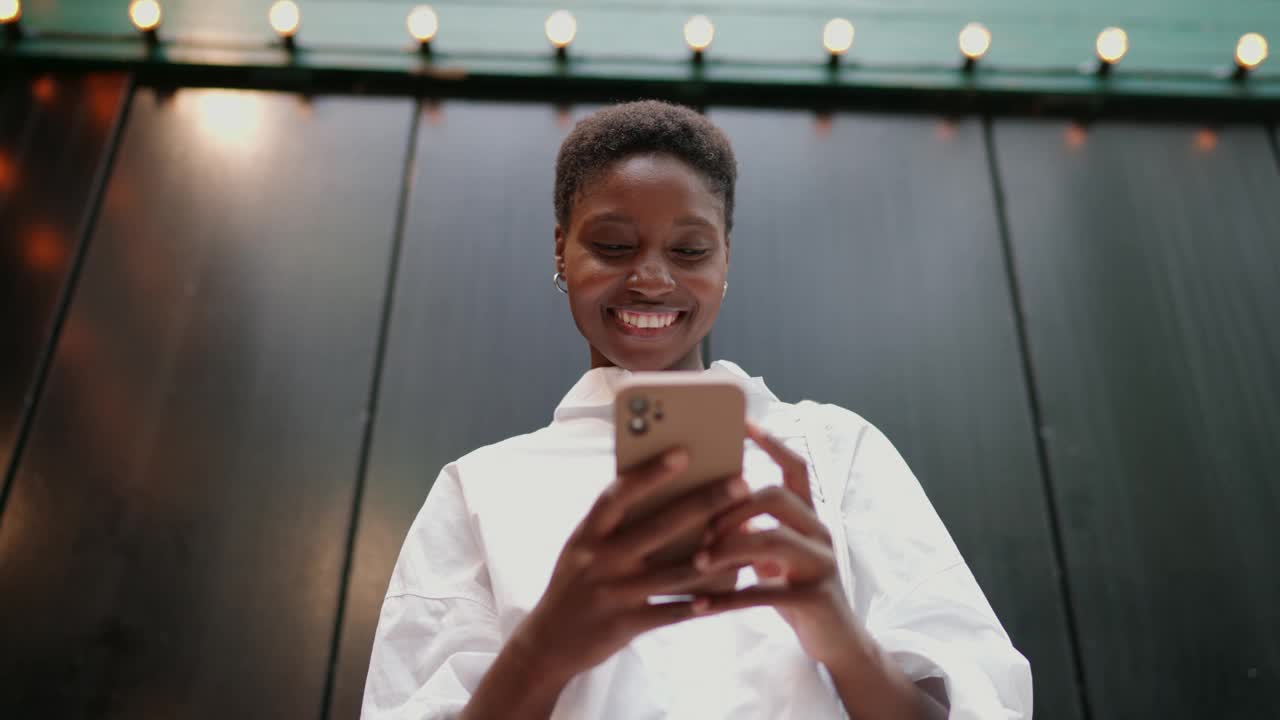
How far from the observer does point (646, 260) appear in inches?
39.2

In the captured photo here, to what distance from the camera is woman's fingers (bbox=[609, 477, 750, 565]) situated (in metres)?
0.64

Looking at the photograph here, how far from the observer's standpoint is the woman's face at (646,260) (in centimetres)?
100

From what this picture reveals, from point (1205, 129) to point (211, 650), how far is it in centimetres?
209

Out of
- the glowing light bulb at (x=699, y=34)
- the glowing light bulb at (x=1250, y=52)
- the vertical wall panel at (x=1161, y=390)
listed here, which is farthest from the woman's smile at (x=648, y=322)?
the glowing light bulb at (x=1250, y=52)

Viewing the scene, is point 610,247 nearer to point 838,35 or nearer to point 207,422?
point 207,422

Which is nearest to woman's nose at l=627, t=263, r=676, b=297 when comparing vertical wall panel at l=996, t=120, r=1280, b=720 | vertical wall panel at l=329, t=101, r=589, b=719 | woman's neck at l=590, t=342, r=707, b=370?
woman's neck at l=590, t=342, r=707, b=370

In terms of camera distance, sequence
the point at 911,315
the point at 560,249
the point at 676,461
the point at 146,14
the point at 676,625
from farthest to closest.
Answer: the point at 146,14 → the point at 911,315 → the point at 560,249 → the point at 676,625 → the point at 676,461

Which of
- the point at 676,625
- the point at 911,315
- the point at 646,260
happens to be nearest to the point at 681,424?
the point at 676,625

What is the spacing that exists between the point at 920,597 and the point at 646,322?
1.25ft

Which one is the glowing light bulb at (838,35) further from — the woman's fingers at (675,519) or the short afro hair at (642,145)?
the woman's fingers at (675,519)

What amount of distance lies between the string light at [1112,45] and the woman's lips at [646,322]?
4.77 feet

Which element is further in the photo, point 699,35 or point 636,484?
point 699,35

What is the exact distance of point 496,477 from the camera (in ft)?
3.21

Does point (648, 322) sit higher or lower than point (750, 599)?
higher
